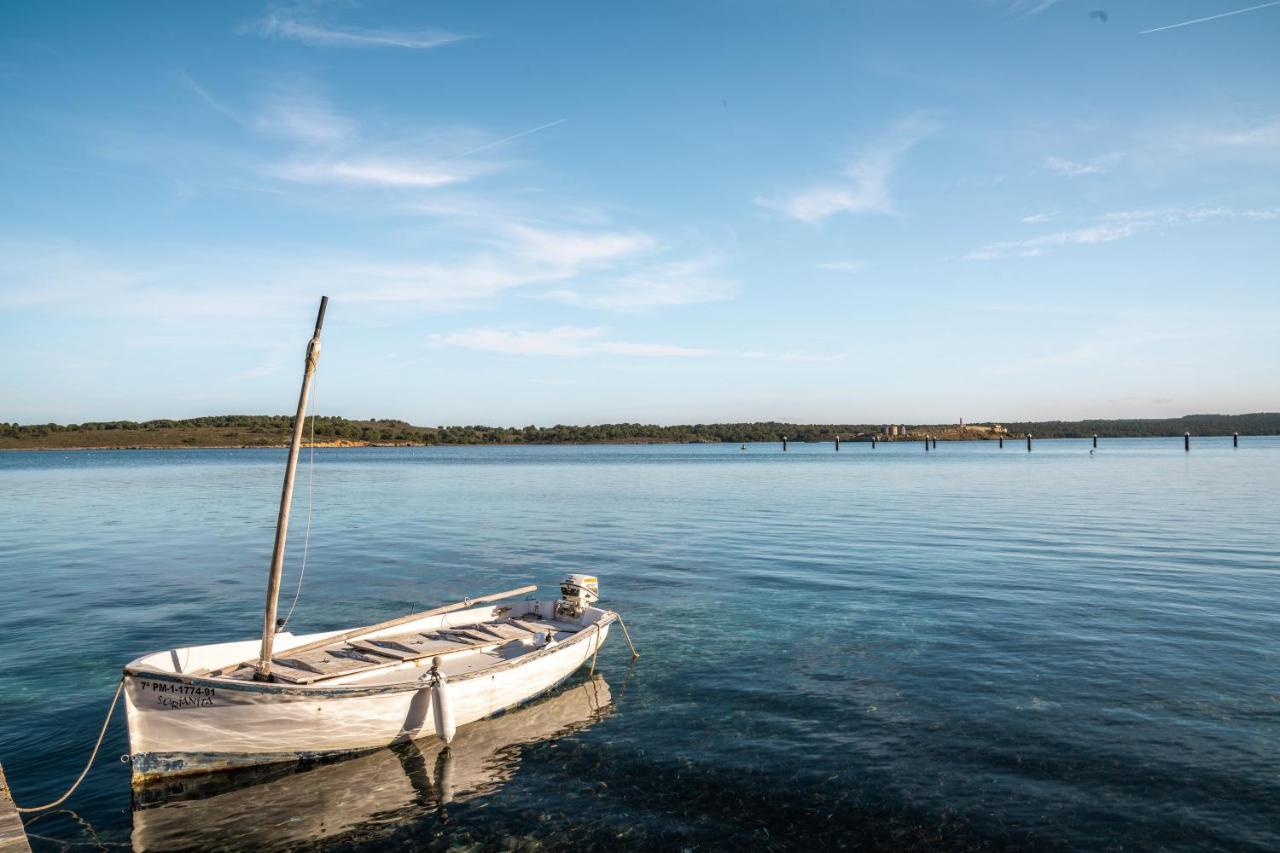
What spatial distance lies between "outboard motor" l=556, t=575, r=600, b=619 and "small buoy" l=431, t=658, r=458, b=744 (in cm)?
566

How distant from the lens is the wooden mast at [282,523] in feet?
42.4

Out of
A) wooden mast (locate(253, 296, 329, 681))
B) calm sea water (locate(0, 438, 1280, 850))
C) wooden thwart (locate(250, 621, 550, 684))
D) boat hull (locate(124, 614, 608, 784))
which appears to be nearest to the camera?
calm sea water (locate(0, 438, 1280, 850))

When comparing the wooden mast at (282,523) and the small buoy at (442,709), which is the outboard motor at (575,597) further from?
the wooden mast at (282,523)

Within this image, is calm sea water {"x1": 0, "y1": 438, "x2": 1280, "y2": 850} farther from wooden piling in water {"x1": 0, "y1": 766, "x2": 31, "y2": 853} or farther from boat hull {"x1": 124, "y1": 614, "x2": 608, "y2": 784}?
wooden piling in water {"x1": 0, "y1": 766, "x2": 31, "y2": 853}

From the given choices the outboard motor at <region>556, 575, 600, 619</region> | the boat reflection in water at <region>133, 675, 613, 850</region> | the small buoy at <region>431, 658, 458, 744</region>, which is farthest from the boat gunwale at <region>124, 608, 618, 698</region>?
the outboard motor at <region>556, 575, 600, 619</region>

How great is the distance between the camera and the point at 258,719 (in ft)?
38.6

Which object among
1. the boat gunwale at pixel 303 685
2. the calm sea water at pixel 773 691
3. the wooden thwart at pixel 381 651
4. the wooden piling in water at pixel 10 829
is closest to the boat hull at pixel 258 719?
the boat gunwale at pixel 303 685

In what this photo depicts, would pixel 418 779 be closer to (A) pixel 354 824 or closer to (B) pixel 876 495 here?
(A) pixel 354 824

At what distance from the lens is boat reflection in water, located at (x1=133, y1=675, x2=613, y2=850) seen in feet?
35.1

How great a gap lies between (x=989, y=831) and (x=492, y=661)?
9584 millimetres

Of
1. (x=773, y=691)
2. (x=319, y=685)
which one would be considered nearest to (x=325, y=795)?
(x=319, y=685)

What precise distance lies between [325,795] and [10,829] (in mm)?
3771

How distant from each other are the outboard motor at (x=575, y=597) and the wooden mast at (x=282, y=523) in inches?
277

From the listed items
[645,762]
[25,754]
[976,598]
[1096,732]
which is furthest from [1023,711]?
[25,754]
